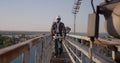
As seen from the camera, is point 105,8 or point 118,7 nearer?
point 118,7

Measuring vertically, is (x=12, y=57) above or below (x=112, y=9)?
below

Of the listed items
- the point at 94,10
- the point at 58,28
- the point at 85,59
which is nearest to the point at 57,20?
the point at 58,28

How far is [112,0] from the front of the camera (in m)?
2.07

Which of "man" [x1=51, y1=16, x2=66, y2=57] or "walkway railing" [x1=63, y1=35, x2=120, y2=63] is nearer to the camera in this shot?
"walkway railing" [x1=63, y1=35, x2=120, y2=63]

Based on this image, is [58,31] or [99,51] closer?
[99,51]

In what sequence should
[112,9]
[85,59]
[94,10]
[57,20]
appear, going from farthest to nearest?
[57,20] < [85,59] < [94,10] < [112,9]

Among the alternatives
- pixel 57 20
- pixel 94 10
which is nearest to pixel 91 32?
pixel 94 10

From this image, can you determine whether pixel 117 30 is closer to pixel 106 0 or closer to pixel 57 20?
pixel 106 0

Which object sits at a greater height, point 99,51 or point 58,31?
point 58,31

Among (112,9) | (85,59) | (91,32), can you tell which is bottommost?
(85,59)

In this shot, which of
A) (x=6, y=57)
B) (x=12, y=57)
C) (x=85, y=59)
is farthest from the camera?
(x=85, y=59)

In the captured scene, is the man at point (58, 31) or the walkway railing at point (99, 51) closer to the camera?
the walkway railing at point (99, 51)

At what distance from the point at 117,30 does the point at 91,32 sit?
0.27m

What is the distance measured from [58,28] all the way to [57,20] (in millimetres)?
327
